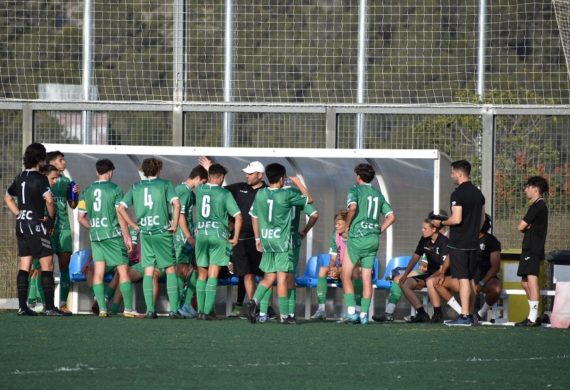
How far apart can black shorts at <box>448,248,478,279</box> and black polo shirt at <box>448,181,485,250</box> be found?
0.06 m

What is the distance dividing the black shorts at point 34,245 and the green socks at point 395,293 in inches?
160

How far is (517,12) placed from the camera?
1591 cm

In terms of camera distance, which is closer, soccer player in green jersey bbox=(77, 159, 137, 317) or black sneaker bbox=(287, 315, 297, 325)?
black sneaker bbox=(287, 315, 297, 325)

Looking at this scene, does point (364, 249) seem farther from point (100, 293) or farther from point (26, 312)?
point (26, 312)

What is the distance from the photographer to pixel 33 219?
13.5 metres

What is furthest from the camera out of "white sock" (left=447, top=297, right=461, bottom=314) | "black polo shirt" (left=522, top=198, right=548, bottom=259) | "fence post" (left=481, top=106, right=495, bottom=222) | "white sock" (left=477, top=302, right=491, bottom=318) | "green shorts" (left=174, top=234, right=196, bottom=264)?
"fence post" (left=481, top=106, right=495, bottom=222)

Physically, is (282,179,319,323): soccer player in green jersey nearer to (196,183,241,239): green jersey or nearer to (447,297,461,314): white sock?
(196,183,241,239): green jersey

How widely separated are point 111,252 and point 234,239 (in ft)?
4.72

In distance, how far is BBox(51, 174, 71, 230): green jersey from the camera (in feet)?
47.2

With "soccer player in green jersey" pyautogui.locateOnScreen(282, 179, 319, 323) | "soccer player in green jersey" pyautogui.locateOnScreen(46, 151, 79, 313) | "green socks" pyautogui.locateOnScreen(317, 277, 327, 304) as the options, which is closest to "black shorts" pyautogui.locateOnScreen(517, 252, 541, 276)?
"green socks" pyautogui.locateOnScreen(317, 277, 327, 304)

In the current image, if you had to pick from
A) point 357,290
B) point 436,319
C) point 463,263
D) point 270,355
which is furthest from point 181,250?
point 270,355

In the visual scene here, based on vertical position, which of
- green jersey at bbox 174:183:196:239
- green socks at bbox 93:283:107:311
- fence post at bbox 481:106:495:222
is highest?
fence post at bbox 481:106:495:222

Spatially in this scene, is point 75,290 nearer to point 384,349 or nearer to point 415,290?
point 415,290

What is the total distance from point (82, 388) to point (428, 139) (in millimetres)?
9580
